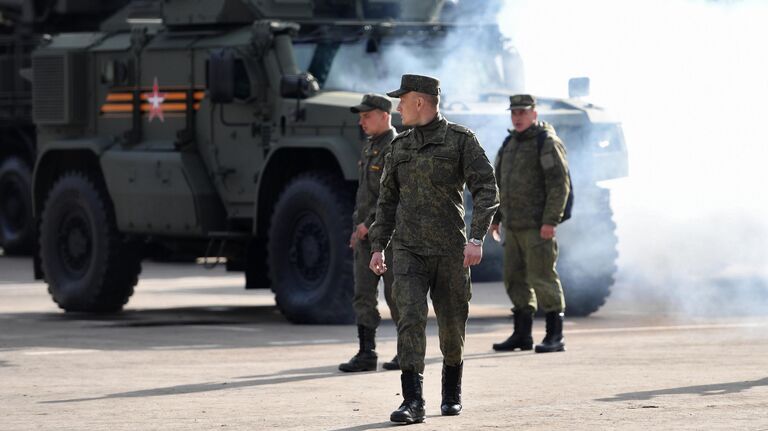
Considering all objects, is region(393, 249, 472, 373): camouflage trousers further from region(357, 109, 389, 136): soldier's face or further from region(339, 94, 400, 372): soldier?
region(357, 109, 389, 136): soldier's face

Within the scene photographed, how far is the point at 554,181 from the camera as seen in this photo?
13.3m

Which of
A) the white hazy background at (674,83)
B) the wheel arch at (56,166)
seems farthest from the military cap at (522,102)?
the wheel arch at (56,166)

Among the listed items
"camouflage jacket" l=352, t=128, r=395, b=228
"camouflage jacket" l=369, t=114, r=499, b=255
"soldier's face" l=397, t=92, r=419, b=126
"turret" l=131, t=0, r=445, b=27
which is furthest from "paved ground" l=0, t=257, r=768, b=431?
"turret" l=131, t=0, r=445, b=27

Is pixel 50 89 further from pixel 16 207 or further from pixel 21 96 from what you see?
pixel 21 96

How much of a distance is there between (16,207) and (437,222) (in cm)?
1751

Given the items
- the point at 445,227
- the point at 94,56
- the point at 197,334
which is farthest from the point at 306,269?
the point at 445,227

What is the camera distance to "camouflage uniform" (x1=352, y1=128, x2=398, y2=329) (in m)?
11.9

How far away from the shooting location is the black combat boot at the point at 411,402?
942 centimetres

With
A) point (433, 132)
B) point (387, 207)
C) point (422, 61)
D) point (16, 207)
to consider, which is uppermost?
point (422, 61)

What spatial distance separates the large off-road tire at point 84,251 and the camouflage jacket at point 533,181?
4975mm

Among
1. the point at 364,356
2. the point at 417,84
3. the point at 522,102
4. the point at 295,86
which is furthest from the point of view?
the point at 295,86

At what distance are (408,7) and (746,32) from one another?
292 cm

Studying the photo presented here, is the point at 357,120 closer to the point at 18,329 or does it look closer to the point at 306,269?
the point at 306,269

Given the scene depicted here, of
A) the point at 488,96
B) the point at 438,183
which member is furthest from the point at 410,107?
the point at 488,96
